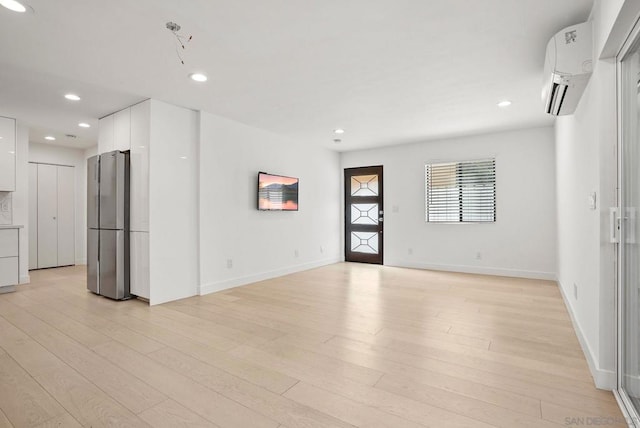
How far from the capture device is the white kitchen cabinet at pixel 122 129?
166 inches

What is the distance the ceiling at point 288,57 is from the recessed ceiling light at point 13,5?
7 centimetres

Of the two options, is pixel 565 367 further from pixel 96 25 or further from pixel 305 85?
pixel 96 25

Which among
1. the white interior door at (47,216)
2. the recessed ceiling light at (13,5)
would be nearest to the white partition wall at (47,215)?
the white interior door at (47,216)

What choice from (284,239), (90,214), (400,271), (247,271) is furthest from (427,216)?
(90,214)

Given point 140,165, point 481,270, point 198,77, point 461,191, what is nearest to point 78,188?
point 140,165

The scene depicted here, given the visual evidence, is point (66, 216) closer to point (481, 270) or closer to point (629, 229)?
point (481, 270)

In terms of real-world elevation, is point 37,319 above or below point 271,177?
below

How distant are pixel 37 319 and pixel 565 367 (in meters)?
4.78

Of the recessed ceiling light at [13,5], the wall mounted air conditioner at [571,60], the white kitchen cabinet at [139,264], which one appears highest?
the recessed ceiling light at [13,5]

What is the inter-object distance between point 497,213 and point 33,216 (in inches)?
347

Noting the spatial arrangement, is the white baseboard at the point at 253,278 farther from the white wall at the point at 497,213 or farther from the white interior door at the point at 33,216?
the white interior door at the point at 33,216

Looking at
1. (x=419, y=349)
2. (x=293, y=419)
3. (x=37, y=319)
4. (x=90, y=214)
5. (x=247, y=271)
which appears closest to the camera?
(x=293, y=419)

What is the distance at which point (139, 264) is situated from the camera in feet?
13.3

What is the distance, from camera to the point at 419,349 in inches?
102
